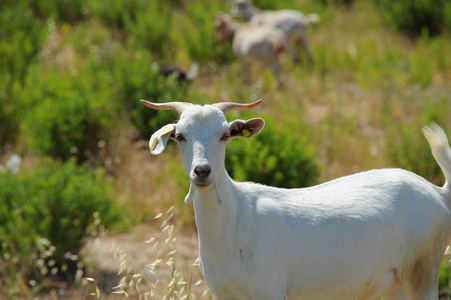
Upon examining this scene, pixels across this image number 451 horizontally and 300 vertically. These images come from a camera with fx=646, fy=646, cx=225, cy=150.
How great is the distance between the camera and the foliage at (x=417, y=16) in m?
13.9

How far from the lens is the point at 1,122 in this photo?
8852mm

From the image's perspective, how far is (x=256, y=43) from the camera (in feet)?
37.9

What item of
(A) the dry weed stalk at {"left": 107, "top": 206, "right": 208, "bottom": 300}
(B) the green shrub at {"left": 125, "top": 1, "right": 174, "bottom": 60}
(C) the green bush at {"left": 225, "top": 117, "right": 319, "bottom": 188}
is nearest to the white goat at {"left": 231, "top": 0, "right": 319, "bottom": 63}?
(B) the green shrub at {"left": 125, "top": 1, "right": 174, "bottom": 60}

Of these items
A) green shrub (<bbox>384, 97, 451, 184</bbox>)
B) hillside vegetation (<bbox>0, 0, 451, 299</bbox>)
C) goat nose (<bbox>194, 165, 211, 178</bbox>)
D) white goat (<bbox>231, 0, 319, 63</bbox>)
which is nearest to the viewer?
goat nose (<bbox>194, 165, 211, 178</bbox>)

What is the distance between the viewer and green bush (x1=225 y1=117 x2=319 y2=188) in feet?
22.5

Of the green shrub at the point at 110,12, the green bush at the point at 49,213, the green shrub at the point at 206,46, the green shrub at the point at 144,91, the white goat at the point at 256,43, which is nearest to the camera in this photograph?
the green bush at the point at 49,213

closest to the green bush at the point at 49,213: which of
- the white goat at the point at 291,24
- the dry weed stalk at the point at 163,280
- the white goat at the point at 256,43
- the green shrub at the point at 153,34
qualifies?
the dry weed stalk at the point at 163,280

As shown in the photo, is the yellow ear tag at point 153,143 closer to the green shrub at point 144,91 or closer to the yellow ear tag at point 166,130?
the yellow ear tag at point 166,130

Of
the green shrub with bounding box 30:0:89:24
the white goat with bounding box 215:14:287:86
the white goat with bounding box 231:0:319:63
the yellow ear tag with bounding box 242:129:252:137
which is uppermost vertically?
the yellow ear tag with bounding box 242:129:252:137

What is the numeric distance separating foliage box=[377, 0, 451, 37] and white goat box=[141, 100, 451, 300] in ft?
34.7

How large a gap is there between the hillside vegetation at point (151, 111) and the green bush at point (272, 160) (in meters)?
0.02

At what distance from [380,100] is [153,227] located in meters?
4.76

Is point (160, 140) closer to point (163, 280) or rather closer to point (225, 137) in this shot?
point (225, 137)

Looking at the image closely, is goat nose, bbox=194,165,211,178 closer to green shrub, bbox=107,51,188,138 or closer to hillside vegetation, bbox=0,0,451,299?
hillside vegetation, bbox=0,0,451,299
